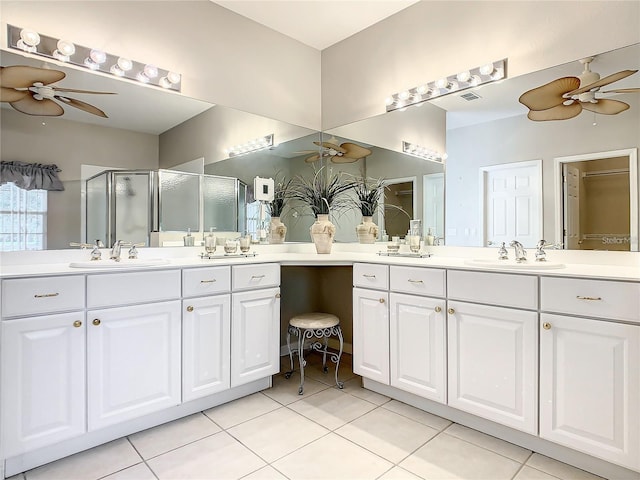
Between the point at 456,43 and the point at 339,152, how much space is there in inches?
46.6

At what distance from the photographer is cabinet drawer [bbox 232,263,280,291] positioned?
7.21 ft

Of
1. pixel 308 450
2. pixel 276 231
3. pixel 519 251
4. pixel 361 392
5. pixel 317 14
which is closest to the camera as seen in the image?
pixel 308 450

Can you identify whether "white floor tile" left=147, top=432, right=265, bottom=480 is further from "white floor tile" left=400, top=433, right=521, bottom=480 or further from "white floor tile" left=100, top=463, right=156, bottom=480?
"white floor tile" left=400, top=433, right=521, bottom=480

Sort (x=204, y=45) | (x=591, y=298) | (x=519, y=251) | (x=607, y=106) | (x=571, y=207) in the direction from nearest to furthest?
(x=591, y=298)
(x=607, y=106)
(x=571, y=207)
(x=519, y=251)
(x=204, y=45)

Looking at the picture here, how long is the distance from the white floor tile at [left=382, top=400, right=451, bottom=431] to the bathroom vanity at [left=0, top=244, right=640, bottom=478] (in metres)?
0.05

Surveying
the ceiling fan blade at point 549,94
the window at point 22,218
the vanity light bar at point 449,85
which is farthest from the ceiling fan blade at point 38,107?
the ceiling fan blade at point 549,94

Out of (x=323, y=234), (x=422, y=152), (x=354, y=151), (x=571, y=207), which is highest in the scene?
(x=354, y=151)

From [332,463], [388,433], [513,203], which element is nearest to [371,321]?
[388,433]

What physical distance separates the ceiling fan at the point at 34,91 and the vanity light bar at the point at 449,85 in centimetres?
204

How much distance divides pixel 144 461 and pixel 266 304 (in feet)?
3.29

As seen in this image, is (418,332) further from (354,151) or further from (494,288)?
(354,151)

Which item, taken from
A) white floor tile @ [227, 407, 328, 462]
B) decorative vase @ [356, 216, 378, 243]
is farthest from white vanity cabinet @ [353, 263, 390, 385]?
decorative vase @ [356, 216, 378, 243]

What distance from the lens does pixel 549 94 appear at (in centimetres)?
206

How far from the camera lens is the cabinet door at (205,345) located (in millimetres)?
1981
